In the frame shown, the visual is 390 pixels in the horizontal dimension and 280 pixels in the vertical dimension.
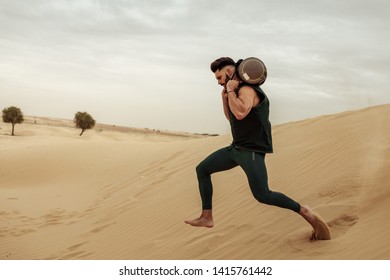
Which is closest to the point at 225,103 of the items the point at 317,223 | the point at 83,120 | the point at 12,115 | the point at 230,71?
the point at 230,71

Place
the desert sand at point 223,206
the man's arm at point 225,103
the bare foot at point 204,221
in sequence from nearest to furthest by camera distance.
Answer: the man's arm at point 225,103, the bare foot at point 204,221, the desert sand at point 223,206

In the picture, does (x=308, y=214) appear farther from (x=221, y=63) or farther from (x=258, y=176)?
(x=221, y=63)

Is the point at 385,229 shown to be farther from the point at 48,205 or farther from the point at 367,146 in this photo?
the point at 48,205

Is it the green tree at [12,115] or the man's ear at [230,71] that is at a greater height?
the man's ear at [230,71]

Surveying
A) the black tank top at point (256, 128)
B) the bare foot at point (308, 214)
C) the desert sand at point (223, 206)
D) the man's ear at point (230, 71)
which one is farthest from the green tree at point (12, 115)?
the bare foot at point (308, 214)

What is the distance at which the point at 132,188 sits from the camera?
33.3 feet

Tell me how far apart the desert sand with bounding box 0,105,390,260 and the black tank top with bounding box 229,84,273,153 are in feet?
3.38

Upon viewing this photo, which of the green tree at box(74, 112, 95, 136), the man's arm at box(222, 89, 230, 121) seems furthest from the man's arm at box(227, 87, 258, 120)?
the green tree at box(74, 112, 95, 136)

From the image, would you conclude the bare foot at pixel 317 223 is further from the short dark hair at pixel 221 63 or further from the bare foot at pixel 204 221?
the short dark hair at pixel 221 63

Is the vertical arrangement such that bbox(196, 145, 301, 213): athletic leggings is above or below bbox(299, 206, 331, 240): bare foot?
above

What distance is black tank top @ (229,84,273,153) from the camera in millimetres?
3484

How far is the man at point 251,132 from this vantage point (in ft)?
11.2

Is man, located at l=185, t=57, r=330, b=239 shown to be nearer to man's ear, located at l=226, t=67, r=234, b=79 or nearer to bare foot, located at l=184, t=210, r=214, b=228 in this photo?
man's ear, located at l=226, t=67, r=234, b=79

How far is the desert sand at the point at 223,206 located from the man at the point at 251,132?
0.50 m
